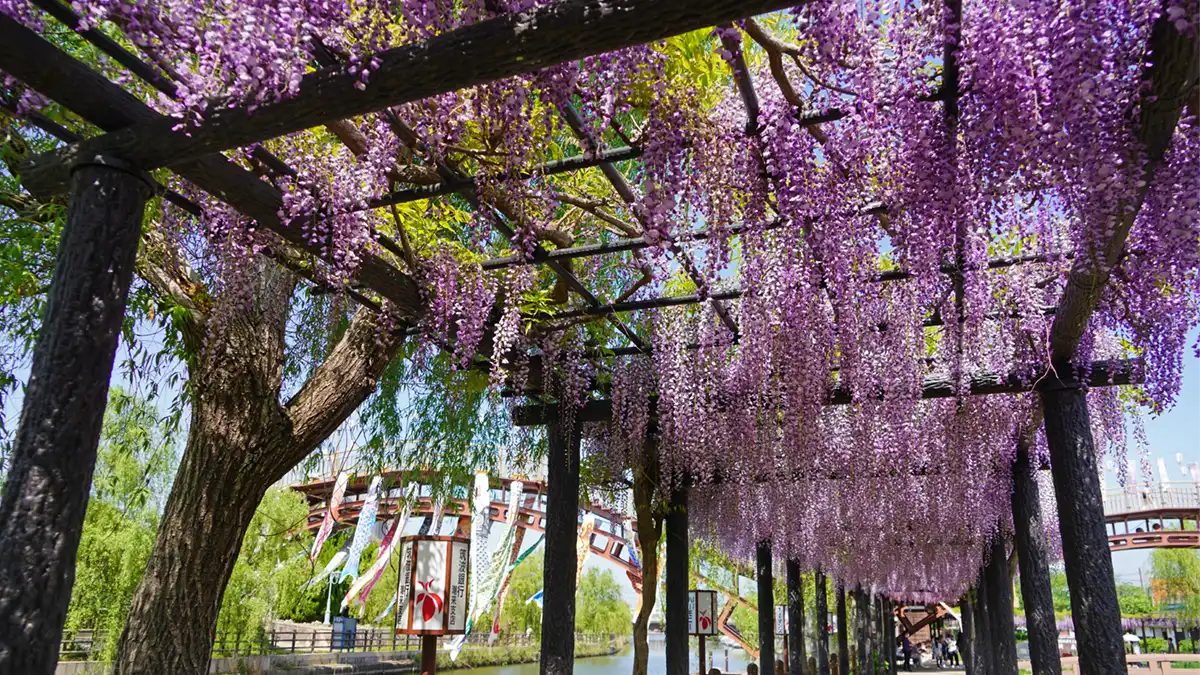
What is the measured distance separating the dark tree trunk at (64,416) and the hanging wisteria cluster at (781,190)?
418 mm

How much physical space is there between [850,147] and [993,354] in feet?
9.12

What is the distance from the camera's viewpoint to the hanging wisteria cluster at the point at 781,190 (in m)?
2.21

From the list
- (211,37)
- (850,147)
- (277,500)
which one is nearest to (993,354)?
(850,147)

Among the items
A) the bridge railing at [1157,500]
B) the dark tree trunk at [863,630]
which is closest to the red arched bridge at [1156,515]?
the bridge railing at [1157,500]

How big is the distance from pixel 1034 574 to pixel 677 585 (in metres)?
2.95

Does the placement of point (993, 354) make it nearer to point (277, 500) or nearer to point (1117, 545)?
point (277, 500)

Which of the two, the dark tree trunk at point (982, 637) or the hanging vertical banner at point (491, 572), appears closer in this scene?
the dark tree trunk at point (982, 637)

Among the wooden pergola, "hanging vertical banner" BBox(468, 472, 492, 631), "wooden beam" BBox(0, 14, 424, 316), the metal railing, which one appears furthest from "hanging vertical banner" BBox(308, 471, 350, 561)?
the wooden pergola

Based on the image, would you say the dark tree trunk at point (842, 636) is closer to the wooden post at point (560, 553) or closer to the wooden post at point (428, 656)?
the wooden post at point (560, 553)

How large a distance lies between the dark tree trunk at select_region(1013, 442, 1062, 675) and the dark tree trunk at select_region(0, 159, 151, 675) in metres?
6.24

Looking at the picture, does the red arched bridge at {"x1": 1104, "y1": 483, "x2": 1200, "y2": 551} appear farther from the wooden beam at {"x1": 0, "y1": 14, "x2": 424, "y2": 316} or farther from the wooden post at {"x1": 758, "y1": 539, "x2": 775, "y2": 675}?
the wooden beam at {"x1": 0, "y1": 14, "x2": 424, "y2": 316}

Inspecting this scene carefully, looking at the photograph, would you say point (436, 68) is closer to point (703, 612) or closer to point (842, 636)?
point (703, 612)

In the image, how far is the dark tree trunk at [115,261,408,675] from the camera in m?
3.69

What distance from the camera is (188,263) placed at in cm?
442
